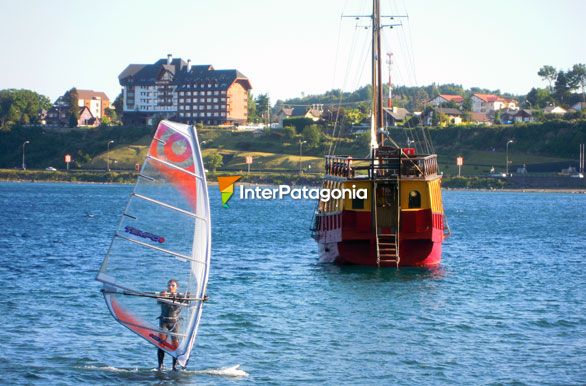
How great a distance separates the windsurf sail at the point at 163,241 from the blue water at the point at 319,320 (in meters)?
2.00

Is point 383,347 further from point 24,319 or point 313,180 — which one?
point 313,180

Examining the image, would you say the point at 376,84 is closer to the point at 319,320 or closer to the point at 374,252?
the point at 374,252

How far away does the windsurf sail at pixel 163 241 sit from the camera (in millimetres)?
26547

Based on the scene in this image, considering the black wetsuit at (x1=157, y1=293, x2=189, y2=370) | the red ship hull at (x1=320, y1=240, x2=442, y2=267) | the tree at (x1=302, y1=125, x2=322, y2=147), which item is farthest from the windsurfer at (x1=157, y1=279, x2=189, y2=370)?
the tree at (x1=302, y1=125, x2=322, y2=147)

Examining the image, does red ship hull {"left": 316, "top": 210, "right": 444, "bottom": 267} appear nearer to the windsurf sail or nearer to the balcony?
the balcony

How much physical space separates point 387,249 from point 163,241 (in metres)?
25.3

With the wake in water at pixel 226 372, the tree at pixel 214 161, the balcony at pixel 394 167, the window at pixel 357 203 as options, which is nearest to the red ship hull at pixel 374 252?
the window at pixel 357 203

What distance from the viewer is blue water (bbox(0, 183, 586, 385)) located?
29.8m

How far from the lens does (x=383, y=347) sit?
33844 millimetres

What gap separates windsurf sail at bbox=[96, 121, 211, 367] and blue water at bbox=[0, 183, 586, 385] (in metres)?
2.00

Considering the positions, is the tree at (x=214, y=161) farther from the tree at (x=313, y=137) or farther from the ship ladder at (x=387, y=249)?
the ship ladder at (x=387, y=249)

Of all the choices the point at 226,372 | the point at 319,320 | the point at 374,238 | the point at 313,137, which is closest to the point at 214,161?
the point at 313,137

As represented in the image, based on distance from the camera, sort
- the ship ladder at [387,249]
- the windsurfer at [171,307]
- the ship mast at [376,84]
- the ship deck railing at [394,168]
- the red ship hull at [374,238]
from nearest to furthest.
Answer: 1. the windsurfer at [171,307]
2. the ship deck railing at [394,168]
3. the ship ladder at [387,249]
4. the red ship hull at [374,238]
5. the ship mast at [376,84]

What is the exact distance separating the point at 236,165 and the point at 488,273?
140 metres
